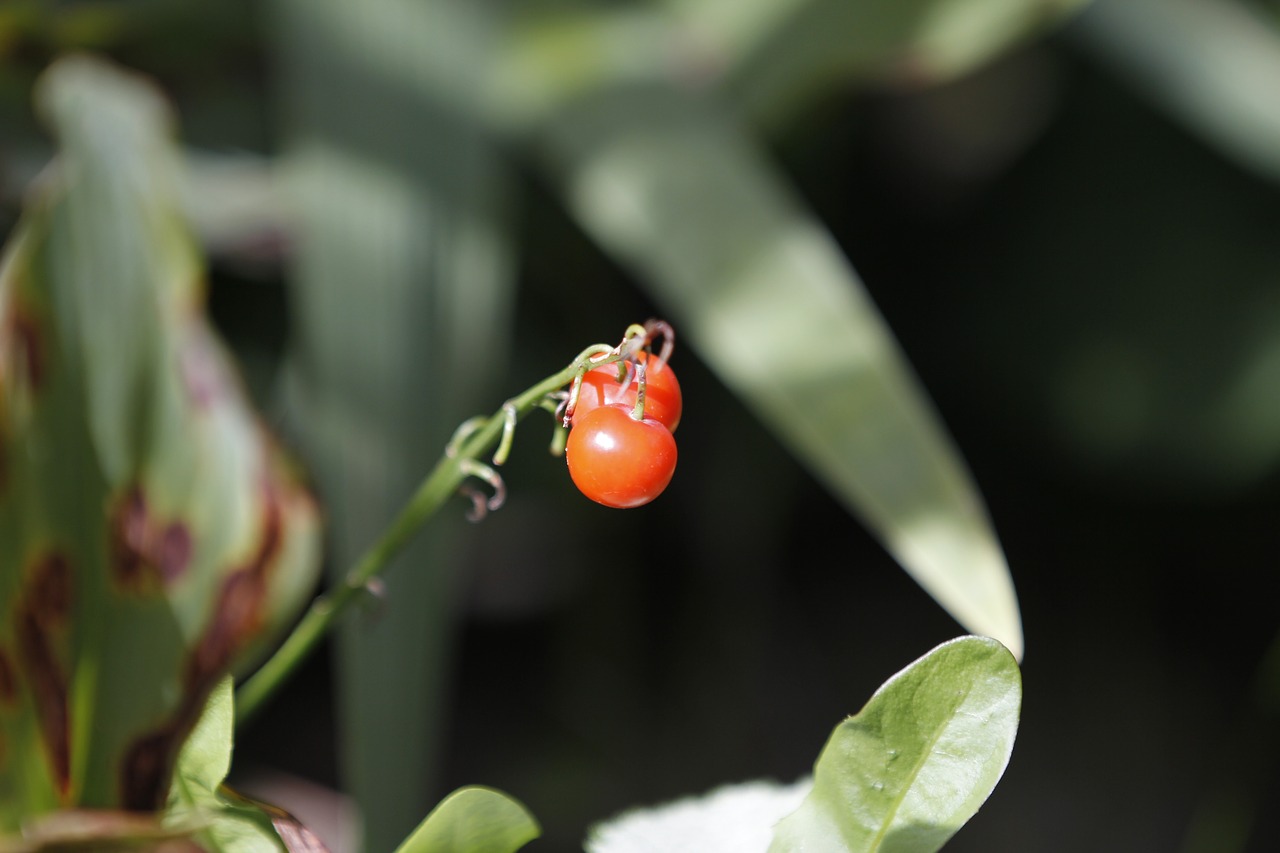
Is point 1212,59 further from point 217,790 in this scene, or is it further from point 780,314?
point 217,790

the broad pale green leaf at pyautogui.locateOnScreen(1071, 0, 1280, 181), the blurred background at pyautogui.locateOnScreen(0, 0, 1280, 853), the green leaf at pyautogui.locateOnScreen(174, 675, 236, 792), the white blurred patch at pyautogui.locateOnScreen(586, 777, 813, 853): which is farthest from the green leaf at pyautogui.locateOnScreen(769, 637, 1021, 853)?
the broad pale green leaf at pyautogui.locateOnScreen(1071, 0, 1280, 181)

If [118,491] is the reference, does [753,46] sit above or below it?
above

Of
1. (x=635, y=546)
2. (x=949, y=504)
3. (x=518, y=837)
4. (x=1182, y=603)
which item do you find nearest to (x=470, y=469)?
(x=518, y=837)

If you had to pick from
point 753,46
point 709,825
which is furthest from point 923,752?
point 753,46

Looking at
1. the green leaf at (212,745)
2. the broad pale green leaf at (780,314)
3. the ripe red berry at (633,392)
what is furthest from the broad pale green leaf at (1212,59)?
the green leaf at (212,745)

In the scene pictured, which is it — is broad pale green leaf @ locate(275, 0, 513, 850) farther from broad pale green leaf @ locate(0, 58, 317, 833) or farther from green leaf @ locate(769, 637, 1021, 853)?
green leaf @ locate(769, 637, 1021, 853)

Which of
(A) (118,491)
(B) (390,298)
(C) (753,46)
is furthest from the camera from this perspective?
(C) (753,46)
